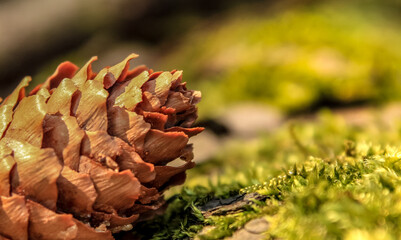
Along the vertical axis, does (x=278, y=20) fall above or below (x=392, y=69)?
above

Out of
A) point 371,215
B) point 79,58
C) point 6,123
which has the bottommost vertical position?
point 79,58

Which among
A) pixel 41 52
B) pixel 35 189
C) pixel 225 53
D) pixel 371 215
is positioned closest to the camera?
pixel 371 215

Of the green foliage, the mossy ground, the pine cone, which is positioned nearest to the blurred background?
the green foliage

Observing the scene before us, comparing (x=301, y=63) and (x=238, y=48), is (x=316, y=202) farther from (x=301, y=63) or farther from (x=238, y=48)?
(x=238, y=48)

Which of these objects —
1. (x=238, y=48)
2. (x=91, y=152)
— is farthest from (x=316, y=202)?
(x=238, y=48)

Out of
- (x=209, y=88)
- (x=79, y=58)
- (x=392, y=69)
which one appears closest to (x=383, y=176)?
(x=392, y=69)

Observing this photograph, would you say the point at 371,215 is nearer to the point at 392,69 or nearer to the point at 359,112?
the point at 359,112

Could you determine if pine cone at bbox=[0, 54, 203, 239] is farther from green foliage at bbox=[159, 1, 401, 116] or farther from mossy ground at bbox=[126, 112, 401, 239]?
green foliage at bbox=[159, 1, 401, 116]
